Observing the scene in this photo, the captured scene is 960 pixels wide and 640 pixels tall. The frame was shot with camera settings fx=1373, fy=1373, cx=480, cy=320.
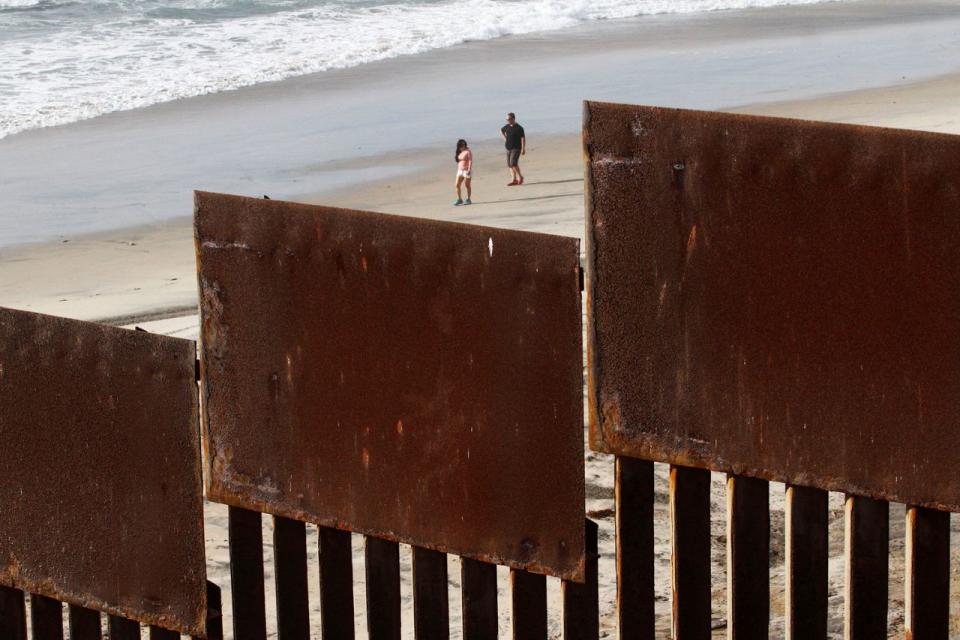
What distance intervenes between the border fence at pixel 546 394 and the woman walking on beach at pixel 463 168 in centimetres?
1407

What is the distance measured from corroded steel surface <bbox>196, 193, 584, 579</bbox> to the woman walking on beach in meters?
14.1

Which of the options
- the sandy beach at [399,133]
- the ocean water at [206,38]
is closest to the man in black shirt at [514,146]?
the sandy beach at [399,133]

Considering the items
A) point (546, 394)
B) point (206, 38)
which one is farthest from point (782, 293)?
point (206, 38)

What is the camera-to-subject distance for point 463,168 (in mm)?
16422

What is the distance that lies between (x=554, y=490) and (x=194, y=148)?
720 inches

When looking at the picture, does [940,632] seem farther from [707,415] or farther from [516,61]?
[516,61]

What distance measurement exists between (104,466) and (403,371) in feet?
1.70

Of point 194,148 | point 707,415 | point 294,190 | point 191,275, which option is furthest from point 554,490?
point 194,148

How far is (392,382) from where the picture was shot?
6.70ft

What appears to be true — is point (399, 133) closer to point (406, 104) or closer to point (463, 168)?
point (406, 104)

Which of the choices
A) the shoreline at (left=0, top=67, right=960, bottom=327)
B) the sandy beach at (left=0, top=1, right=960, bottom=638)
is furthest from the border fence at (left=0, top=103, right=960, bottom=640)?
the shoreline at (left=0, top=67, right=960, bottom=327)

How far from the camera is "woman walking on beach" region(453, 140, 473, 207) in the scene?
53.2 feet

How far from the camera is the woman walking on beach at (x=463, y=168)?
16203mm

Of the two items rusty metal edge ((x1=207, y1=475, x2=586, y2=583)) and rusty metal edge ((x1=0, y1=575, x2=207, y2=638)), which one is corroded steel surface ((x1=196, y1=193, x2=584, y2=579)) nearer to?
rusty metal edge ((x1=207, y1=475, x2=586, y2=583))
